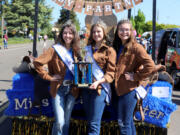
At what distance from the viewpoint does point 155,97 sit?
3176mm

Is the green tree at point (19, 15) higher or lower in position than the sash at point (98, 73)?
higher

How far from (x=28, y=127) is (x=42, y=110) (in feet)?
1.05

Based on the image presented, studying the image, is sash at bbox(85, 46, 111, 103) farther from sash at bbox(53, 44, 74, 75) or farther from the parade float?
the parade float

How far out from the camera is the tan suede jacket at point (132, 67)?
8.35 ft

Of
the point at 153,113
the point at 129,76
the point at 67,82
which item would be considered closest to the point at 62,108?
the point at 67,82

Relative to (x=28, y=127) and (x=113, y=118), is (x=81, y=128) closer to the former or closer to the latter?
(x=113, y=118)

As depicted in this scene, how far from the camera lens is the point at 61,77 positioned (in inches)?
104

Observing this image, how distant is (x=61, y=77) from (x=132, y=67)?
0.81m

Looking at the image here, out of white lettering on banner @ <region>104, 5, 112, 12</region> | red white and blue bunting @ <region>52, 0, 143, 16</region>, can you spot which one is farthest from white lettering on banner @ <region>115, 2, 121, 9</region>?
white lettering on banner @ <region>104, 5, 112, 12</region>

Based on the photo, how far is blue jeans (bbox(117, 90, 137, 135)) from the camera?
2587mm

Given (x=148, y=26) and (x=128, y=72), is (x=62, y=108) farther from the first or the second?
(x=148, y=26)

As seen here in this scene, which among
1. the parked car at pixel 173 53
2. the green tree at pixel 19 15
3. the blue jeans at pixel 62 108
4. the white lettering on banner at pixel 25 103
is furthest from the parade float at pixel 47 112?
the green tree at pixel 19 15

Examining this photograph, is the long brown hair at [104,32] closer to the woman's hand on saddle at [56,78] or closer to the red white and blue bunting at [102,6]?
the woman's hand on saddle at [56,78]

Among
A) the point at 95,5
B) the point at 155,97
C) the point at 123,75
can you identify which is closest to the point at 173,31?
the point at 95,5
